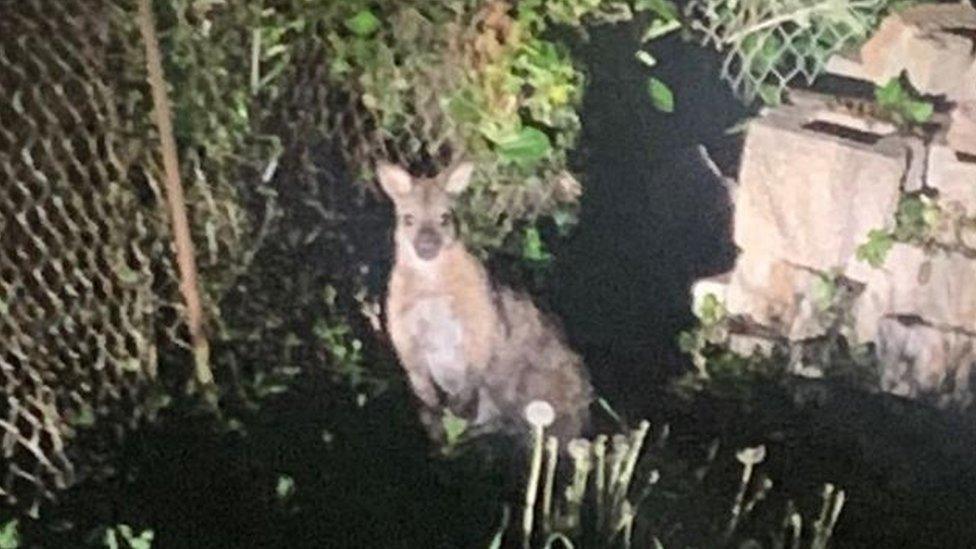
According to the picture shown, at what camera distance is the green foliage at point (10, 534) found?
3.01 ft

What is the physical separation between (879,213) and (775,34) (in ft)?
0.40

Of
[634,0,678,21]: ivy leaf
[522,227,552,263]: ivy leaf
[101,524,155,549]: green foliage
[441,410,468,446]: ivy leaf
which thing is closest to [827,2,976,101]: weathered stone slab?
[634,0,678,21]: ivy leaf

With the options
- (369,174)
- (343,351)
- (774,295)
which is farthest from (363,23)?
(774,295)

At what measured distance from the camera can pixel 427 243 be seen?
935 mm

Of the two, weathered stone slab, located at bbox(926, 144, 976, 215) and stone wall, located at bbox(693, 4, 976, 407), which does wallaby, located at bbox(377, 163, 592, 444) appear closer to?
stone wall, located at bbox(693, 4, 976, 407)

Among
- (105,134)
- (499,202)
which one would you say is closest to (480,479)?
(499,202)

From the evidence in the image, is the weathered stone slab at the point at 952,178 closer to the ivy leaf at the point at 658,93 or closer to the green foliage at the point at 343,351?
the ivy leaf at the point at 658,93

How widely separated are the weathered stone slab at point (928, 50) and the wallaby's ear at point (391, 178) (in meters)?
0.27

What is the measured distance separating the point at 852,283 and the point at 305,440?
34 centimetres

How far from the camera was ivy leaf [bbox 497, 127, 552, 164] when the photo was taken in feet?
3.10

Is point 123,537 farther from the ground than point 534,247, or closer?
closer

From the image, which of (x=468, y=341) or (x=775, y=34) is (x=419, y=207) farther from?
(x=775, y=34)

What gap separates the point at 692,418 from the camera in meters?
0.96

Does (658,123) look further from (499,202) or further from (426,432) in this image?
(426,432)
